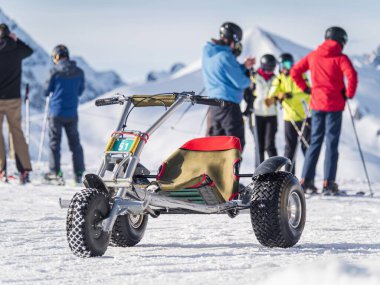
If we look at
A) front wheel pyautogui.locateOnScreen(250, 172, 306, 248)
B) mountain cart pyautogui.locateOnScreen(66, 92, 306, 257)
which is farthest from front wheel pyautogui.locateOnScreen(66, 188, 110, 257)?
front wheel pyautogui.locateOnScreen(250, 172, 306, 248)

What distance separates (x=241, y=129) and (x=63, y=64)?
3535 mm

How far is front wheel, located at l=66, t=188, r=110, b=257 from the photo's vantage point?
13.5ft

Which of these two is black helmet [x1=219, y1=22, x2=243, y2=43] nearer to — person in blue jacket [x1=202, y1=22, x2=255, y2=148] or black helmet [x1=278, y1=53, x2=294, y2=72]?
person in blue jacket [x1=202, y1=22, x2=255, y2=148]

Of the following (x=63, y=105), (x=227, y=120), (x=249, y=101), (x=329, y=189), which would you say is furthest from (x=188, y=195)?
(x=63, y=105)

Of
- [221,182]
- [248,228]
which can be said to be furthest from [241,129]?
[221,182]

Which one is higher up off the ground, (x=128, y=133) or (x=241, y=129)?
(x=128, y=133)

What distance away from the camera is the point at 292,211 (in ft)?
16.3

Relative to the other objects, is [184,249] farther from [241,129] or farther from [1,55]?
[1,55]

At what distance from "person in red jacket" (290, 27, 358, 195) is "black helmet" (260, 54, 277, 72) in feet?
4.98

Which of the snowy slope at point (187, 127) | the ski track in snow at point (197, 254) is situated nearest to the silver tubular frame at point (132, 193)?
the ski track in snow at point (197, 254)

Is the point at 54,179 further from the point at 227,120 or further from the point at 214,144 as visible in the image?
the point at 214,144

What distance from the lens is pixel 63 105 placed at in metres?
11.1

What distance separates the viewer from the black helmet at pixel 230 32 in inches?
325

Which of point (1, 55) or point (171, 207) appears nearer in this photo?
point (171, 207)
